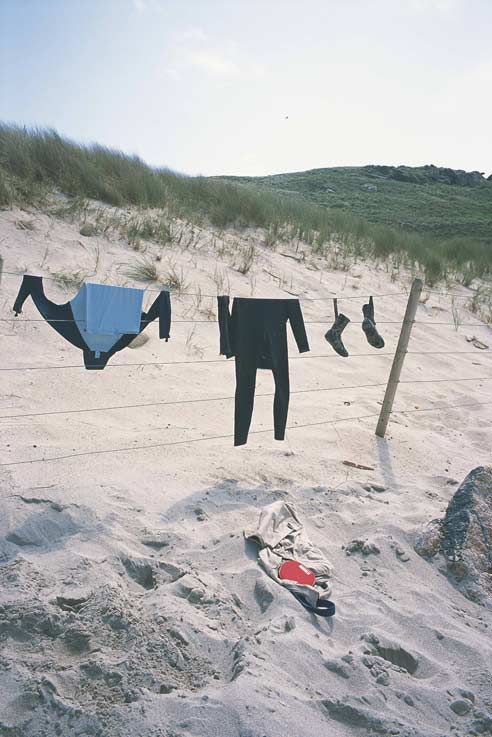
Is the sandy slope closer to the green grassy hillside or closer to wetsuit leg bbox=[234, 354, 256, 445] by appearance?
wetsuit leg bbox=[234, 354, 256, 445]

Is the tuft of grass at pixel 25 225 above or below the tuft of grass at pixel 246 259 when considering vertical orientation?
above

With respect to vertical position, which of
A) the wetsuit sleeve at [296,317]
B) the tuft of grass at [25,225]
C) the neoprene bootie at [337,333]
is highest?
the tuft of grass at [25,225]

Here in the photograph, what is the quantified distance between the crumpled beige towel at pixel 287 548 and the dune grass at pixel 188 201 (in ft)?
20.4

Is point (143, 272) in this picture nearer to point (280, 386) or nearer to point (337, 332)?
point (337, 332)

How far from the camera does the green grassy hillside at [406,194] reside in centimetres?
2370

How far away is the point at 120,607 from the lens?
8.74 feet

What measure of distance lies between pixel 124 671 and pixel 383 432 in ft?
12.1

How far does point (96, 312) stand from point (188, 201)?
8218mm

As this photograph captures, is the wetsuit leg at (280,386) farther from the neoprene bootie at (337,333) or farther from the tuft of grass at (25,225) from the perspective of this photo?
the tuft of grass at (25,225)

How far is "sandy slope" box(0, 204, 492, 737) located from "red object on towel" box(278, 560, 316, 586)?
0.14 m

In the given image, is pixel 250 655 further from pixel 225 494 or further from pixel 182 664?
pixel 225 494

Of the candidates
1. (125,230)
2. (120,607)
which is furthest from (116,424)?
(125,230)

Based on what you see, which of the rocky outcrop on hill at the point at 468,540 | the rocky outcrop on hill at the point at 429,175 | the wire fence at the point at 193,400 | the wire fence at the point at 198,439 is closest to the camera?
the rocky outcrop on hill at the point at 468,540

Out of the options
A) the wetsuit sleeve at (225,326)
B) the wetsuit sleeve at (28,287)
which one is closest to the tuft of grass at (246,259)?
the wetsuit sleeve at (225,326)
